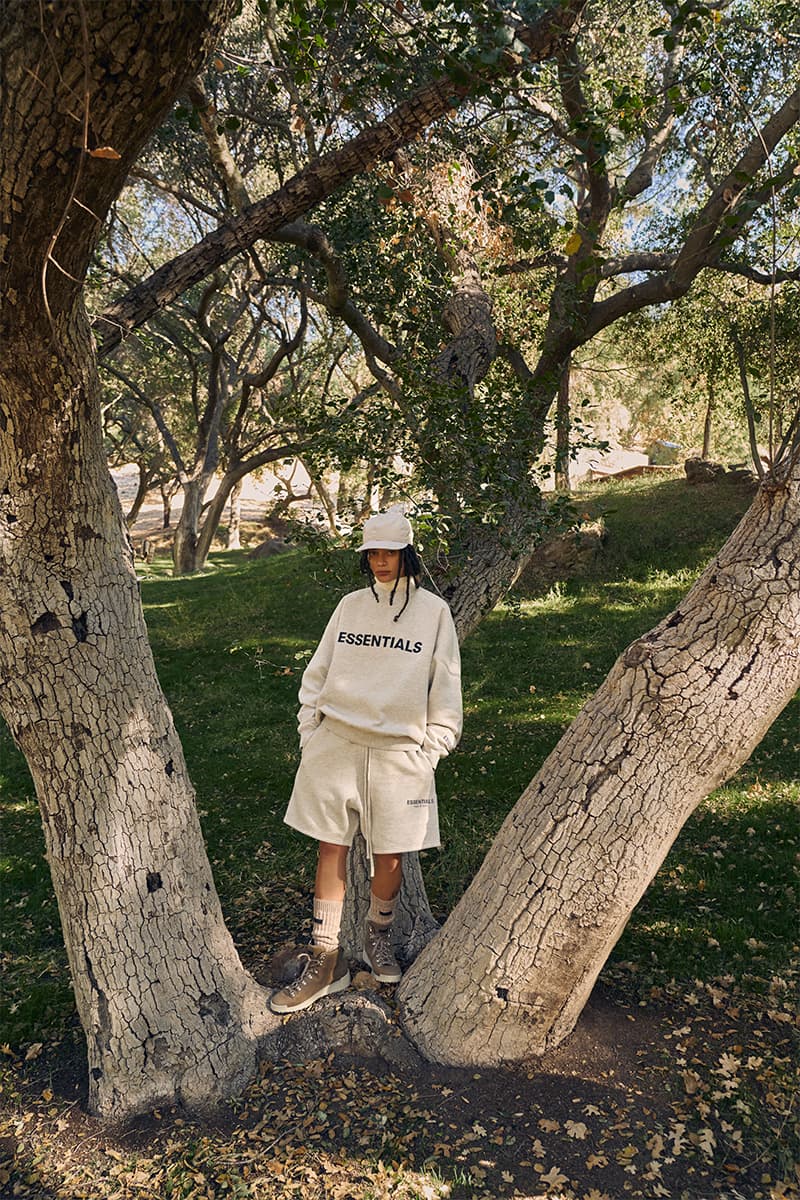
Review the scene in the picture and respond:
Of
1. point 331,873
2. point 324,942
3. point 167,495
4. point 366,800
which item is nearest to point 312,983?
point 324,942

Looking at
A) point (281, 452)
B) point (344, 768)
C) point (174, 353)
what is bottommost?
point (344, 768)

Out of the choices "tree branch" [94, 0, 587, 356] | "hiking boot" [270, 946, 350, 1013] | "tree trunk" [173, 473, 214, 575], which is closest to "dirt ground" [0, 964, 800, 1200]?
"hiking boot" [270, 946, 350, 1013]

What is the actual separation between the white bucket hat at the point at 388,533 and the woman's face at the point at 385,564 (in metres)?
0.04

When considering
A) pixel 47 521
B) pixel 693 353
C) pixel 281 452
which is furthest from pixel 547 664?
pixel 281 452

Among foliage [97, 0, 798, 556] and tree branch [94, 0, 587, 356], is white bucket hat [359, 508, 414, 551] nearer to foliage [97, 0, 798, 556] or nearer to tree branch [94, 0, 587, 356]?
foliage [97, 0, 798, 556]

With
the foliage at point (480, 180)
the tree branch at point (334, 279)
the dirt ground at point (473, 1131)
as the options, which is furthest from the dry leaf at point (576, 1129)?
the tree branch at point (334, 279)

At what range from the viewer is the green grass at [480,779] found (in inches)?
178

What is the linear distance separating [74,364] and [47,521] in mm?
613

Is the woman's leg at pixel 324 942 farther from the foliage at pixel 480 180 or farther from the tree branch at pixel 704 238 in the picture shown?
the tree branch at pixel 704 238

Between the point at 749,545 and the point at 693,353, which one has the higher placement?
the point at 693,353

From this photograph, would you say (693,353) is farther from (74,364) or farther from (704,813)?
(74,364)

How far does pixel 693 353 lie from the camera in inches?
581

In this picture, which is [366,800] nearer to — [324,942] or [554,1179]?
[324,942]

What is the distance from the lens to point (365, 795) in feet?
12.5
